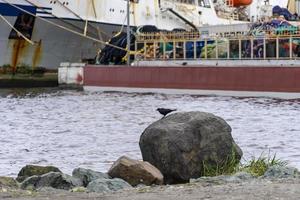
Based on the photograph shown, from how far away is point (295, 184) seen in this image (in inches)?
456

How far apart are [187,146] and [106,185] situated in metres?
2.54

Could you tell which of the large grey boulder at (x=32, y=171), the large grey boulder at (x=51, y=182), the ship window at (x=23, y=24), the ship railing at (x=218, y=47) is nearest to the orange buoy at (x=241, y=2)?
the ship railing at (x=218, y=47)

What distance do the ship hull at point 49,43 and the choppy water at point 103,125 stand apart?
8703 millimetres

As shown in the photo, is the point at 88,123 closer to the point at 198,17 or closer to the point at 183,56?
the point at 183,56

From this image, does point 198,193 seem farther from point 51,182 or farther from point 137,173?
point 51,182

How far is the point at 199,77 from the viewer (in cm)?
4297

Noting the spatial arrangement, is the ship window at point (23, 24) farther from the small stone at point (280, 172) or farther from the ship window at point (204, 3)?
the small stone at point (280, 172)

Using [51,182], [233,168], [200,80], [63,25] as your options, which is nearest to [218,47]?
[200,80]

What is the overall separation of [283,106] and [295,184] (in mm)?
23211

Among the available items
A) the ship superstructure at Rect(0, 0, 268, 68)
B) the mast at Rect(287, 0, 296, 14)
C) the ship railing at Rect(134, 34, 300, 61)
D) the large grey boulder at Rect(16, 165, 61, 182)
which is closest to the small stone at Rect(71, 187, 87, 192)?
the large grey boulder at Rect(16, 165, 61, 182)

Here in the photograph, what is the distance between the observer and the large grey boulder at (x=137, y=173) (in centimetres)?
1351

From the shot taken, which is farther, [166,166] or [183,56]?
[183,56]

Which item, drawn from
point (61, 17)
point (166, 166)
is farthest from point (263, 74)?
point (166, 166)

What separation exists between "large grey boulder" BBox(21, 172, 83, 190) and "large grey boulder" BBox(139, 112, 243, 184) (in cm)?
194
